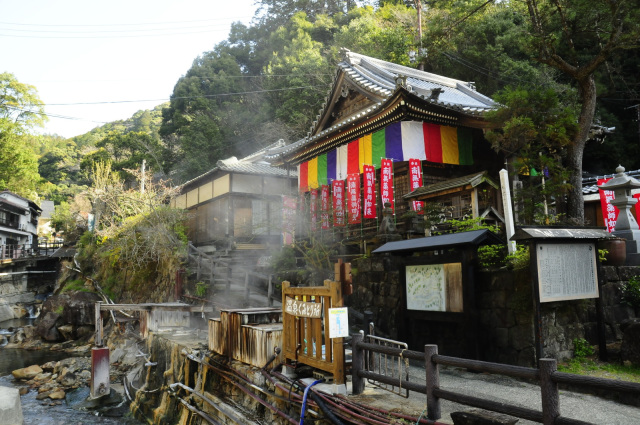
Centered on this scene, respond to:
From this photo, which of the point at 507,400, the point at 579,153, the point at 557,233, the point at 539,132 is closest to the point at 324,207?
the point at 539,132

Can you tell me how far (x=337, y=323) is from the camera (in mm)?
6980

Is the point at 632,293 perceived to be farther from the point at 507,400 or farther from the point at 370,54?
the point at 370,54

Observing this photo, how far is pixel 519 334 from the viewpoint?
8.17 meters

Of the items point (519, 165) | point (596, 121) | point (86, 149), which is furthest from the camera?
point (86, 149)

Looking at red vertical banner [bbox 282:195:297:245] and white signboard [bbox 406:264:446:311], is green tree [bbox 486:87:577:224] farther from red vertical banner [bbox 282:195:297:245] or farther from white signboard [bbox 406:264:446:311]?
red vertical banner [bbox 282:195:297:245]

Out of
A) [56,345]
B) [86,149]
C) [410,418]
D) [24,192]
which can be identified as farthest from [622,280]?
[86,149]

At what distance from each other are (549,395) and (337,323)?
327 cm

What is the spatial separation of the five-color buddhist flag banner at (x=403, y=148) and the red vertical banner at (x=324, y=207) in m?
0.64

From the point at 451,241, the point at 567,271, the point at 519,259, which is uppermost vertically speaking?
the point at 451,241

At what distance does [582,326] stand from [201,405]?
852cm

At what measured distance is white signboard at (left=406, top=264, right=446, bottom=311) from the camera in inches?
360

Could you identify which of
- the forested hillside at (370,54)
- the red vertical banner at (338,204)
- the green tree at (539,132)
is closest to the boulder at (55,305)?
the forested hillside at (370,54)

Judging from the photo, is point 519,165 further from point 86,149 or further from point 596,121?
point 86,149

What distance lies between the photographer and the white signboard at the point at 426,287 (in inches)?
360
